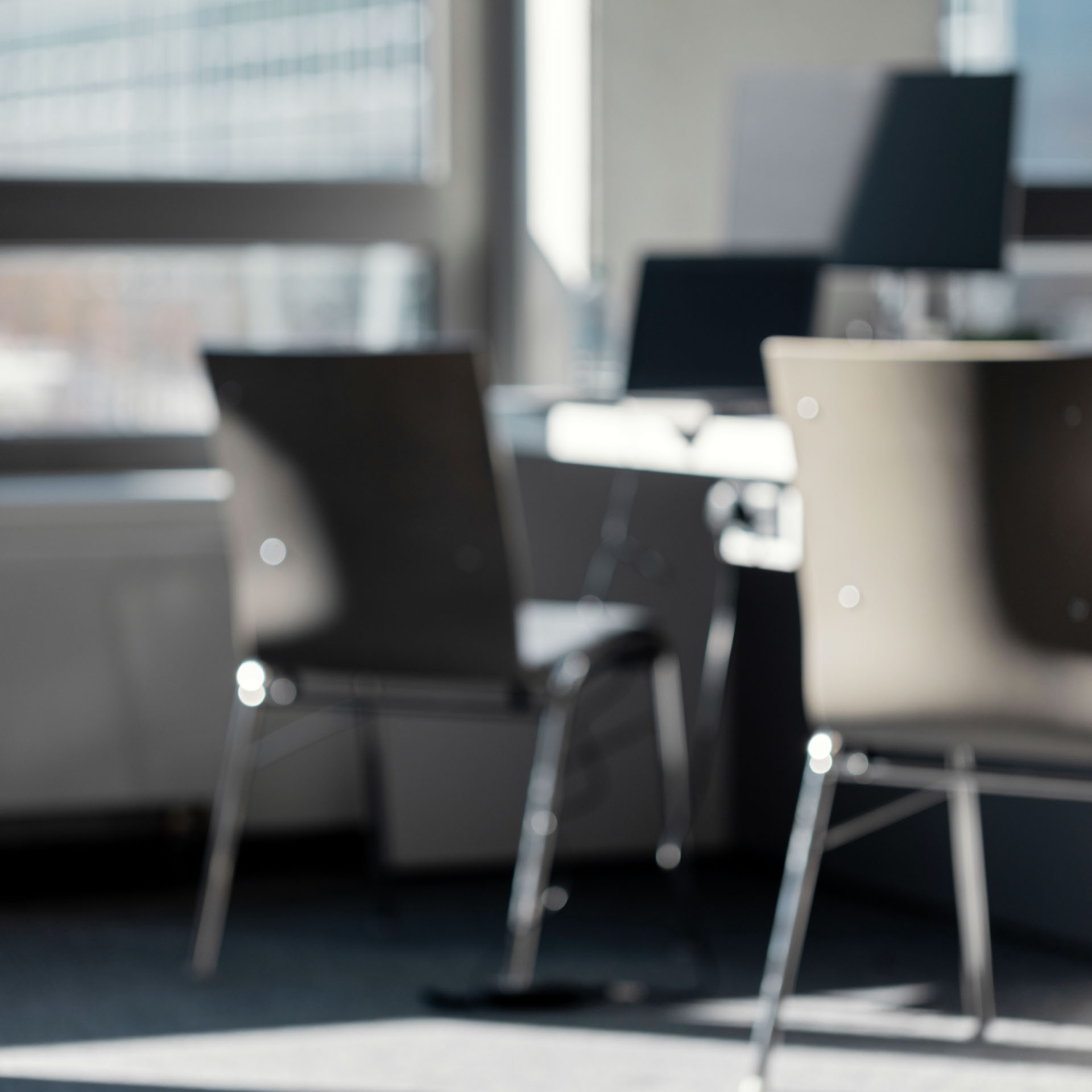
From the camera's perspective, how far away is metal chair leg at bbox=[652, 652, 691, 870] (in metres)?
2.55

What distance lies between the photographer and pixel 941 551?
1770mm

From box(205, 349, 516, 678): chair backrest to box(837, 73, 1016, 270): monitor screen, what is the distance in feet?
2.48

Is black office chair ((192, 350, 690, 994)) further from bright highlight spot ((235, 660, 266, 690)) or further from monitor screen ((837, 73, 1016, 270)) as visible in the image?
monitor screen ((837, 73, 1016, 270))

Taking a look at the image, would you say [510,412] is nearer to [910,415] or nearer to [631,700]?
[631,700]

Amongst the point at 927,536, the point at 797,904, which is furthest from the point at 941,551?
the point at 797,904

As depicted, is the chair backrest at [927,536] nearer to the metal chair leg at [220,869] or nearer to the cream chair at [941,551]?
the cream chair at [941,551]

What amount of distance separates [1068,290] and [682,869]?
126 cm

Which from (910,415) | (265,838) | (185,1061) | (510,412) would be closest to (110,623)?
(265,838)

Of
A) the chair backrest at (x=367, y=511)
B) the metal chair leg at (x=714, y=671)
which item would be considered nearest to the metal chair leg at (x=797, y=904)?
the chair backrest at (x=367, y=511)

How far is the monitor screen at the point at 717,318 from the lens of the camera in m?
2.51

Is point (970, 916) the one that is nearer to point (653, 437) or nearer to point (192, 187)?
point (653, 437)

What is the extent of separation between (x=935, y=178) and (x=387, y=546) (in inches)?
37.8

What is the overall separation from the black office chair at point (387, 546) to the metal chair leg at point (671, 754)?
68 mm

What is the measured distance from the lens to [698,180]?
10.7 ft
